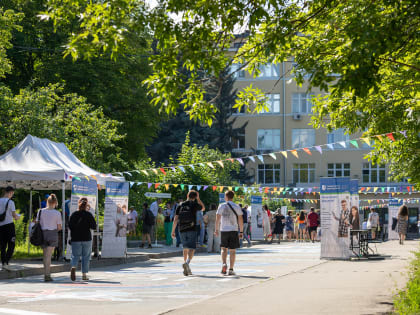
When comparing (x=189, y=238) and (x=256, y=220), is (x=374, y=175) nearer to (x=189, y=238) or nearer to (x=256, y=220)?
(x=256, y=220)

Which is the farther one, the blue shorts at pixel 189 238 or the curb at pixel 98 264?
the curb at pixel 98 264

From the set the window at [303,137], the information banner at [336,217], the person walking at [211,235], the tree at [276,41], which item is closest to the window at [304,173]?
the window at [303,137]

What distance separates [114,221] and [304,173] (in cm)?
5230

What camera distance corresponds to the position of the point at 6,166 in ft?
64.1

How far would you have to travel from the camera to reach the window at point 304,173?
→ 232 feet

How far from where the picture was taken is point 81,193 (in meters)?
19.1

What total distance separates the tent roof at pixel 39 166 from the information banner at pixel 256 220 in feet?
49.9

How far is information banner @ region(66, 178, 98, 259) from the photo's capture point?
18906mm

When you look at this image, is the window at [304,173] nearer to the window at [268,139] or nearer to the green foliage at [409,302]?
the window at [268,139]

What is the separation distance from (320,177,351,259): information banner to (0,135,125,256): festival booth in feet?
21.1

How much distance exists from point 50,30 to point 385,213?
122ft

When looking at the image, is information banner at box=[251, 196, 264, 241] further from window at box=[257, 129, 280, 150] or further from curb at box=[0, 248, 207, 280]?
window at box=[257, 129, 280, 150]

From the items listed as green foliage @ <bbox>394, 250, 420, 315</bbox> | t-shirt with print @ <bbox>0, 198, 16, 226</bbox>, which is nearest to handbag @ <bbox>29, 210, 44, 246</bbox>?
t-shirt with print @ <bbox>0, 198, 16, 226</bbox>

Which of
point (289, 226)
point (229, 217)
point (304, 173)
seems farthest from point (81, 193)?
point (304, 173)
